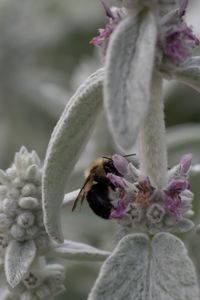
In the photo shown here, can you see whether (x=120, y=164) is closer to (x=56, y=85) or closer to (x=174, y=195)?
(x=174, y=195)

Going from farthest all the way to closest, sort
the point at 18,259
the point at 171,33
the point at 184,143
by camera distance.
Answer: the point at 184,143, the point at 18,259, the point at 171,33

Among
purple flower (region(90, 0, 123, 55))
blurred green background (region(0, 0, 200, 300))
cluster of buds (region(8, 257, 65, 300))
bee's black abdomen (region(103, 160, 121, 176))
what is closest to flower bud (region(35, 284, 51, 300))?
cluster of buds (region(8, 257, 65, 300))

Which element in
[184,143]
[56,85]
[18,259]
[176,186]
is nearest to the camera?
[176,186]

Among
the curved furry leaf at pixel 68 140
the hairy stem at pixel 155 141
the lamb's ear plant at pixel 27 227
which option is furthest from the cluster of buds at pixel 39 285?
the hairy stem at pixel 155 141

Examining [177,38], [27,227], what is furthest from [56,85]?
[177,38]

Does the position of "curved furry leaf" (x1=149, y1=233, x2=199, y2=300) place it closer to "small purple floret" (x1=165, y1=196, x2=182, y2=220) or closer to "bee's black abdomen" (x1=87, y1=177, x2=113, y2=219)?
"small purple floret" (x1=165, y1=196, x2=182, y2=220)

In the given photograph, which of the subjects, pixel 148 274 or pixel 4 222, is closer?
pixel 148 274

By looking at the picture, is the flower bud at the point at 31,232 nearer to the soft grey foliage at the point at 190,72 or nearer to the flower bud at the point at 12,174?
the flower bud at the point at 12,174

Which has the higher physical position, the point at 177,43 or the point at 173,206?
the point at 177,43
